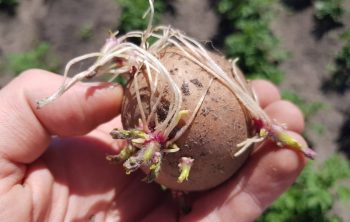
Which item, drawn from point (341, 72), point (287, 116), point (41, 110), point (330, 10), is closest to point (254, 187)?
point (287, 116)

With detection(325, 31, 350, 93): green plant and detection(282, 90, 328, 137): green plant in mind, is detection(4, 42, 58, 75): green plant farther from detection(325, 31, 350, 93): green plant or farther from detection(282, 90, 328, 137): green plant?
detection(325, 31, 350, 93): green plant

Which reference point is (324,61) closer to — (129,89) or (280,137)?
(280,137)

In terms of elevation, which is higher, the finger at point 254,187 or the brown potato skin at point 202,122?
the brown potato skin at point 202,122

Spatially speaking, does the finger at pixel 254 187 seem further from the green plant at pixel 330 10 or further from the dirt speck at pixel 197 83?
the green plant at pixel 330 10

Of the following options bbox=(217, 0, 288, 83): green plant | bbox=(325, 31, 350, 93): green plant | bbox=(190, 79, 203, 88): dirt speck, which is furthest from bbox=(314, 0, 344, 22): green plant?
bbox=(190, 79, 203, 88): dirt speck

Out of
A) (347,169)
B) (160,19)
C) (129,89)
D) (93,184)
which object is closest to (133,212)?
(93,184)

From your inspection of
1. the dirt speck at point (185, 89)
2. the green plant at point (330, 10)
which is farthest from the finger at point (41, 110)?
the green plant at point (330, 10)
